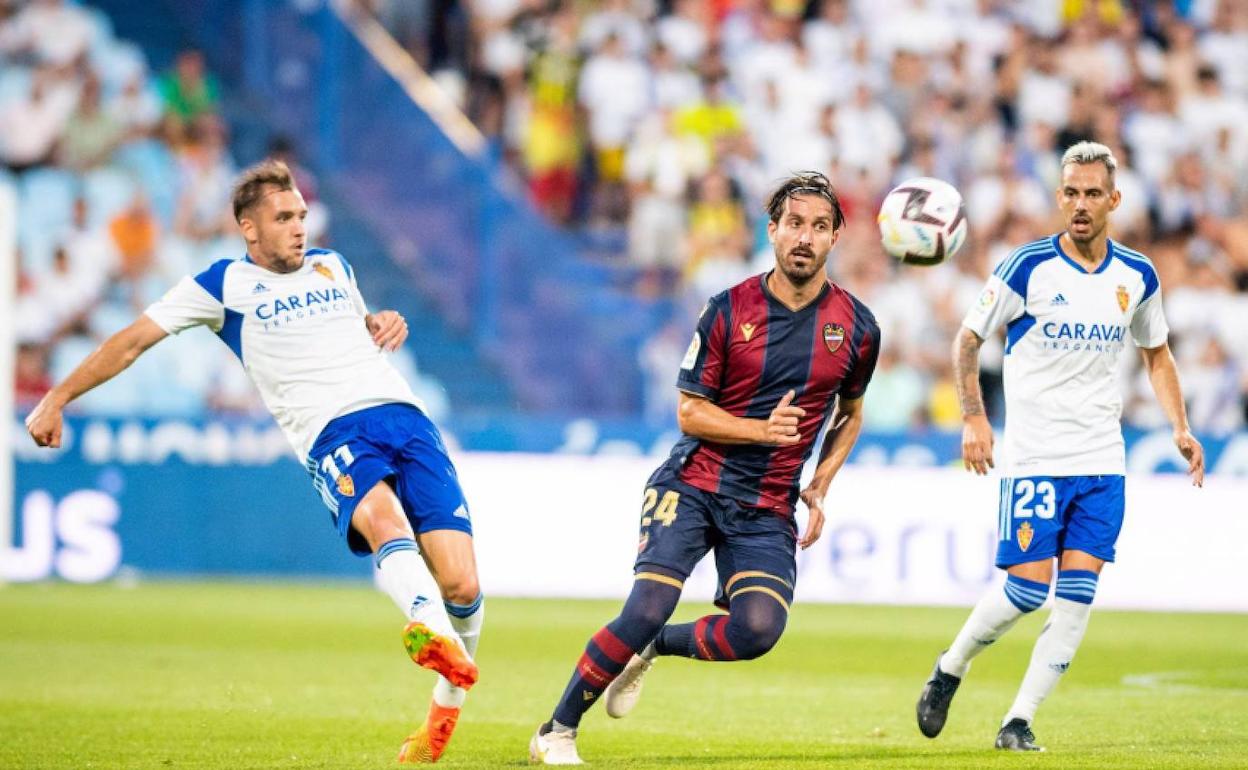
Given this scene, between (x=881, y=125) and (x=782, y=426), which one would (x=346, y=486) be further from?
(x=881, y=125)

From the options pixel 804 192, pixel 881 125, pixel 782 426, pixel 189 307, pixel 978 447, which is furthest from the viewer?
pixel 881 125

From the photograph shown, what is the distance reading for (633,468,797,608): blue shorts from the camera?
7.51 meters

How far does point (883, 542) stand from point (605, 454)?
8.43 feet

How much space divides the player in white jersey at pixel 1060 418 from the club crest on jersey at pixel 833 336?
34.8 inches


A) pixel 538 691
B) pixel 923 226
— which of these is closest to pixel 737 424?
pixel 923 226

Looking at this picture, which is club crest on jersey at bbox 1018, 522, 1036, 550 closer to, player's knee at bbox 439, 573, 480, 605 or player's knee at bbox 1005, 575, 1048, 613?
player's knee at bbox 1005, 575, 1048, 613

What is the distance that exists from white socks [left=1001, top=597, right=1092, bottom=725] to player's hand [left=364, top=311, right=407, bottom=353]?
2.96m

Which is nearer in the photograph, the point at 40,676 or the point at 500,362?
the point at 40,676

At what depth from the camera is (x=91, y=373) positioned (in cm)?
764

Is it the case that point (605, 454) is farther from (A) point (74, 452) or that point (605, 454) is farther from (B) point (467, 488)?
(A) point (74, 452)

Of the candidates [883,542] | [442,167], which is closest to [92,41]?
[442,167]

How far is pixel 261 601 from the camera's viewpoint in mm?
16250

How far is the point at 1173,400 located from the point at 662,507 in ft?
8.21

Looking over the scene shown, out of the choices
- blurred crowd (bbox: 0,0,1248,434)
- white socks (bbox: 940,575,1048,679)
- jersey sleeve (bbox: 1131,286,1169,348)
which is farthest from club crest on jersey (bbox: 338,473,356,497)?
blurred crowd (bbox: 0,0,1248,434)
